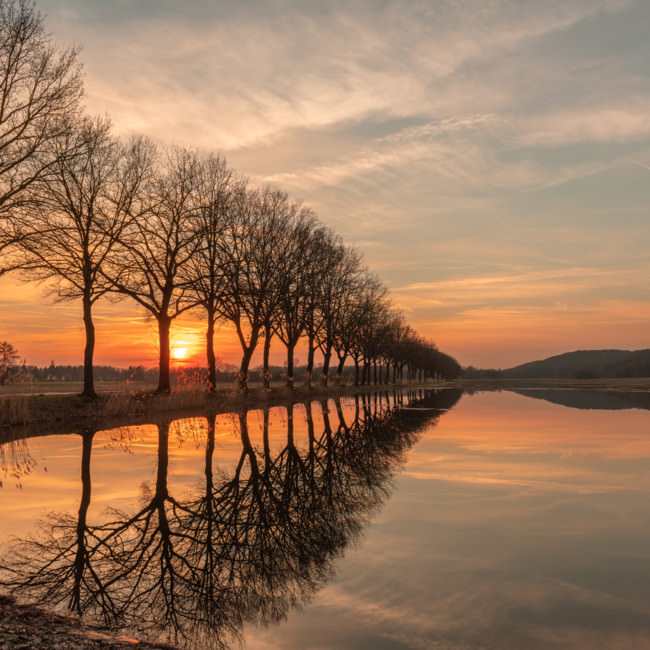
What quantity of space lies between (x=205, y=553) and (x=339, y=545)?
5.85 ft

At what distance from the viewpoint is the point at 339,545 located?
7742mm

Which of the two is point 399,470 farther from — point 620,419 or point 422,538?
point 620,419

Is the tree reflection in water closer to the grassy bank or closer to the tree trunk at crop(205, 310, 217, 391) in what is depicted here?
the grassy bank

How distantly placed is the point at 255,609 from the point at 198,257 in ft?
126

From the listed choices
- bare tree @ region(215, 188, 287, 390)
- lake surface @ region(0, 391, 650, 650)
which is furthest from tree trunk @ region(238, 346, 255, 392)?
lake surface @ region(0, 391, 650, 650)

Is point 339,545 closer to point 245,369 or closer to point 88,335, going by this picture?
point 88,335

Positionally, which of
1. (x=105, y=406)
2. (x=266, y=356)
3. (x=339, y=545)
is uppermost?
(x=266, y=356)

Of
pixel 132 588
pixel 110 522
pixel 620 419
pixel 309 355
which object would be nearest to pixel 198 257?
pixel 309 355

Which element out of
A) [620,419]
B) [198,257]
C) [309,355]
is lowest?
[620,419]

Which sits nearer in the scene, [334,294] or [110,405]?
[110,405]

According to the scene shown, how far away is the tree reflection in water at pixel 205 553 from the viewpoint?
566 cm

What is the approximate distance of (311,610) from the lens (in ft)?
18.5

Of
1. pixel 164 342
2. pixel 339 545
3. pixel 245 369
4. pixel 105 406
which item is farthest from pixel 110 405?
pixel 339 545

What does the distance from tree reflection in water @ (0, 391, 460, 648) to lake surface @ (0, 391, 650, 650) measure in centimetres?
3
